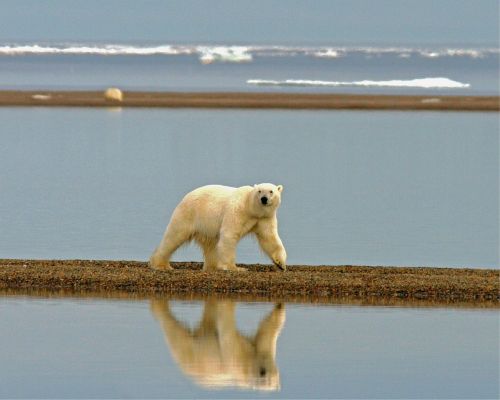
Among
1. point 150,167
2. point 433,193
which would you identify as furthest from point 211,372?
point 150,167

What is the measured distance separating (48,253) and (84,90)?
176 ft

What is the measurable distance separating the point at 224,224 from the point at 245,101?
48.4 m

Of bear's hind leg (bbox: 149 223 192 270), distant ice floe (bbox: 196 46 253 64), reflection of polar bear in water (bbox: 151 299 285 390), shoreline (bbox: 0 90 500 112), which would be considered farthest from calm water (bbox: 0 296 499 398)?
distant ice floe (bbox: 196 46 253 64)

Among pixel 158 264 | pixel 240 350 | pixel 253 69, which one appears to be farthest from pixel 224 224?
pixel 253 69

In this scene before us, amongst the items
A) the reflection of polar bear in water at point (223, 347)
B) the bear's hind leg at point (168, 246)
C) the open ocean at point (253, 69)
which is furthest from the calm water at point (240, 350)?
the open ocean at point (253, 69)

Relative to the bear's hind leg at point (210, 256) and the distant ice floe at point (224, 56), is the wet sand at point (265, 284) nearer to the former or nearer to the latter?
the bear's hind leg at point (210, 256)

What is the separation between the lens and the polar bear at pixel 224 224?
18172 mm

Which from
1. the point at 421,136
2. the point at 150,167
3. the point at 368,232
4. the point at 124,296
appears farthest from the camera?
the point at 421,136

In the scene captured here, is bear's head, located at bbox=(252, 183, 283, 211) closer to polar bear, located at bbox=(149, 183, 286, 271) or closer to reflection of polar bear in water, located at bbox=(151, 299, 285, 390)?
polar bear, located at bbox=(149, 183, 286, 271)

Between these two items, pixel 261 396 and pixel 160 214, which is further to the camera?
pixel 160 214

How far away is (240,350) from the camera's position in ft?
45.3

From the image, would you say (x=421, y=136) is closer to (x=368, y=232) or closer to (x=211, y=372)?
(x=368, y=232)

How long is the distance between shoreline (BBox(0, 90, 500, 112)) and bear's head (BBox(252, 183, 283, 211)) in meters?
45.8

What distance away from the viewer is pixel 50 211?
1041 inches
